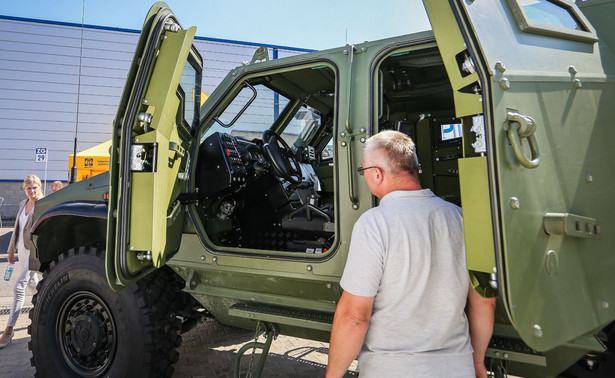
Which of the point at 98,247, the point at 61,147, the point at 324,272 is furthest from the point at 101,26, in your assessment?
the point at 324,272

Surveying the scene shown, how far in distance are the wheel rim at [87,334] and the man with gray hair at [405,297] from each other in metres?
1.80

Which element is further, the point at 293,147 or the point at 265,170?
the point at 293,147

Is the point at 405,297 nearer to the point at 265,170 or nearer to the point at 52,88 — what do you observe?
the point at 265,170

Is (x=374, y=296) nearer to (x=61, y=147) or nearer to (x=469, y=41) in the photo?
(x=469, y=41)

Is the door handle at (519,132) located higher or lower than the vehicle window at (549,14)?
lower

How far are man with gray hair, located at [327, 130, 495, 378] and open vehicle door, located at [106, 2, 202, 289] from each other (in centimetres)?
114

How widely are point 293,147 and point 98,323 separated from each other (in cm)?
237

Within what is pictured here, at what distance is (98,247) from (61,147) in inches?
568

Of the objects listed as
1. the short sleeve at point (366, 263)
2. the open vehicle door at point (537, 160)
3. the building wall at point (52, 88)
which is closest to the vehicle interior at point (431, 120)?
the open vehicle door at point (537, 160)

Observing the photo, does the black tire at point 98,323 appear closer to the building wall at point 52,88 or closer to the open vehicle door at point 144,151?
the open vehicle door at point 144,151

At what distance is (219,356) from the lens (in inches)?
140

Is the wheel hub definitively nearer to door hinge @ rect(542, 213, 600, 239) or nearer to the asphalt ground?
the asphalt ground

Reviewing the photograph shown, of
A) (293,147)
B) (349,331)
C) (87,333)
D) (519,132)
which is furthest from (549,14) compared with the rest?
(87,333)

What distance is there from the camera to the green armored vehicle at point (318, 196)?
4.34 feet
